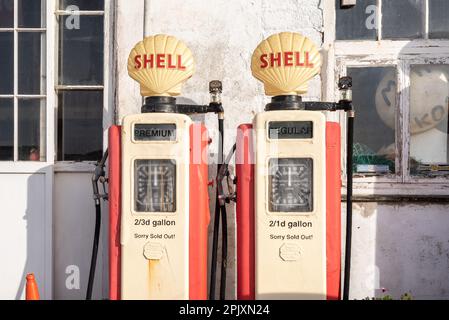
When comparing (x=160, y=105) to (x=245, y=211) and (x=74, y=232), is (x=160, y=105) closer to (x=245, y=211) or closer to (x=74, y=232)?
(x=245, y=211)

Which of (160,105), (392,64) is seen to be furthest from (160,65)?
(392,64)

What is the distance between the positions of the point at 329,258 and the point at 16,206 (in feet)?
8.08

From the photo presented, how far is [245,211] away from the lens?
3520mm

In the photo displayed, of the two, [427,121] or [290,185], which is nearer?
[290,185]

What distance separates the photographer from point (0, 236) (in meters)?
4.39

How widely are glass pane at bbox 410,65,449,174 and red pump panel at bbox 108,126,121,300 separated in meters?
2.24

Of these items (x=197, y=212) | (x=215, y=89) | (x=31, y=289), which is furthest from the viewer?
(x=31, y=289)

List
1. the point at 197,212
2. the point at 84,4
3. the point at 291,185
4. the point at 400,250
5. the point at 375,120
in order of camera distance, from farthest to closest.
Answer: the point at 84,4 < the point at 375,120 < the point at 400,250 < the point at 197,212 < the point at 291,185

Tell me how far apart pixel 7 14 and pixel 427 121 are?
338 centimetres

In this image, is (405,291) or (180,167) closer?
(180,167)

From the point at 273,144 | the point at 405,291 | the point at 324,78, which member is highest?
the point at 324,78

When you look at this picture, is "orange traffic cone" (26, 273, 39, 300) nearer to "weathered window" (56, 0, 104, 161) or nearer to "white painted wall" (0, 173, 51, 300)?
"white painted wall" (0, 173, 51, 300)
